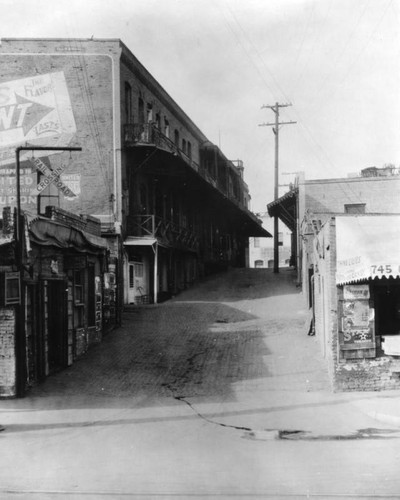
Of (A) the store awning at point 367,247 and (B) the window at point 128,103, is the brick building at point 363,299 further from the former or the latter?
(B) the window at point 128,103

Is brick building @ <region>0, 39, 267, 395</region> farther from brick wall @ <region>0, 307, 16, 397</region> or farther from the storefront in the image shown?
the storefront

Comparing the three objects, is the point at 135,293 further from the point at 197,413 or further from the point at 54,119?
the point at 197,413

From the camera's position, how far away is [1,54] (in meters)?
22.9

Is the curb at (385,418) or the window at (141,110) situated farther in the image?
the window at (141,110)

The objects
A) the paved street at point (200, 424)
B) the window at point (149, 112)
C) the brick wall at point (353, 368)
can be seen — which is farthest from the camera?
the window at point (149, 112)

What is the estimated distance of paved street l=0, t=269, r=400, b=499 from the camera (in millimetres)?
6676

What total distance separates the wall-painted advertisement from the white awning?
5.74 feet

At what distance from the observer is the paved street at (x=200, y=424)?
6.68 metres

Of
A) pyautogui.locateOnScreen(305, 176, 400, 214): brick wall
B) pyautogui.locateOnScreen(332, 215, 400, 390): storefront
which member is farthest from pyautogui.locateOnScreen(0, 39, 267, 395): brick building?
pyautogui.locateOnScreen(305, 176, 400, 214): brick wall

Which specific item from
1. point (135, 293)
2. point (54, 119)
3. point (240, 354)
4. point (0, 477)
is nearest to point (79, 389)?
point (240, 354)

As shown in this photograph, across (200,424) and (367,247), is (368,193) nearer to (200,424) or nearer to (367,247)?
(367,247)

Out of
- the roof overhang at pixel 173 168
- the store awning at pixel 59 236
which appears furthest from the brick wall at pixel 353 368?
the roof overhang at pixel 173 168

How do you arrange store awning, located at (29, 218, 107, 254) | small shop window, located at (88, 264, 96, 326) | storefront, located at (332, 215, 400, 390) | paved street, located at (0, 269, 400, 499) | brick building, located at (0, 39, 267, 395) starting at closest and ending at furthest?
paved street, located at (0, 269, 400, 499)
storefront, located at (332, 215, 400, 390)
store awning, located at (29, 218, 107, 254)
brick building, located at (0, 39, 267, 395)
small shop window, located at (88, 264, 96, 326)

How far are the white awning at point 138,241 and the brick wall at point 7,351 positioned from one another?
11645 millimetres
